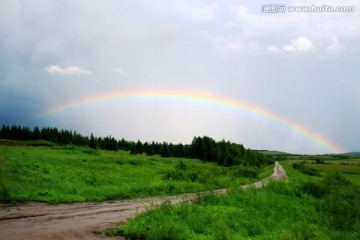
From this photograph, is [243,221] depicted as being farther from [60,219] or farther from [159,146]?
[159,146]

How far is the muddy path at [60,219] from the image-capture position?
13914 mm

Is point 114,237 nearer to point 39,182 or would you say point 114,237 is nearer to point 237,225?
point 237,225

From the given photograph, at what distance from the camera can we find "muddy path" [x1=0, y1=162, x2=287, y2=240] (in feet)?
45.6

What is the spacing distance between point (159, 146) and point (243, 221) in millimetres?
122984

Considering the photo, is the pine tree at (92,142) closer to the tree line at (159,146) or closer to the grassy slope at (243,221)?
the tree line at (159,146)

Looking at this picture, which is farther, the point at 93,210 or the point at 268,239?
the point at 93,210

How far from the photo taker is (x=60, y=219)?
17.3 meters

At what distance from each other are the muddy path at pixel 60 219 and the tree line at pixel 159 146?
305ft

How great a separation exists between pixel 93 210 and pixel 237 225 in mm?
8857

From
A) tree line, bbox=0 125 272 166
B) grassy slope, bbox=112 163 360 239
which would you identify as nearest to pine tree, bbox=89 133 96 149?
tree line, bbox=0 125 272 166

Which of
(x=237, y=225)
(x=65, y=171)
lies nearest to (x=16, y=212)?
(x=237, y=225)

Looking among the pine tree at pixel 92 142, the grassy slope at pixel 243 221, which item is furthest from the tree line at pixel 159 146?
the grassy slope at pixel 243 221

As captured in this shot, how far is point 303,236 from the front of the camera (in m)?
14.2

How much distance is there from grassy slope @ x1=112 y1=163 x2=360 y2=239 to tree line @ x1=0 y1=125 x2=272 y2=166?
91.1 m
